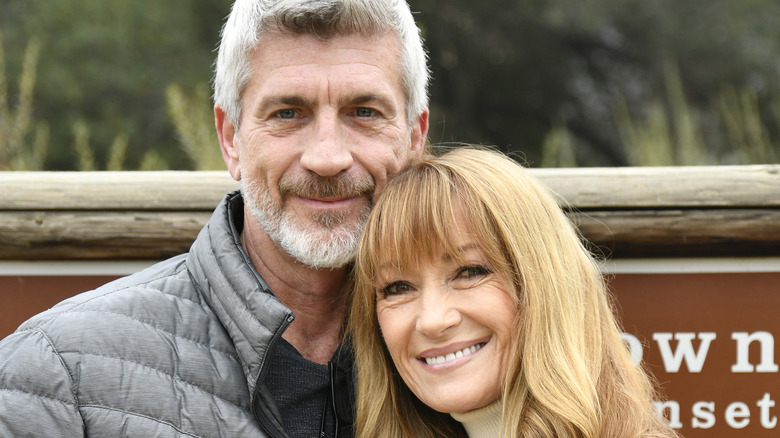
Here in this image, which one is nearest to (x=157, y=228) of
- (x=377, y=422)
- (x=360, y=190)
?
(x=360, y=190)

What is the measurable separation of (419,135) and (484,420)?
861 millimetres

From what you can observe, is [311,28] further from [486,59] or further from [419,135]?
[486,59]

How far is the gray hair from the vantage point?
7.60ft

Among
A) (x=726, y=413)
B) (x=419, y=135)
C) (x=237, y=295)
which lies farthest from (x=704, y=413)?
(x=237, y=295)

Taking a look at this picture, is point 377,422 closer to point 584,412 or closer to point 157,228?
point 584,412

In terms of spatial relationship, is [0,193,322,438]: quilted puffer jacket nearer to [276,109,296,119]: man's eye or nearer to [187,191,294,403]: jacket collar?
[187,191,294,403]: jacket collar

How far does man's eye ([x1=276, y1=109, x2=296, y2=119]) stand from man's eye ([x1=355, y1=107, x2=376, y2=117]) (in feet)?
0.54

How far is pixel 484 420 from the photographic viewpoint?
7.26ft

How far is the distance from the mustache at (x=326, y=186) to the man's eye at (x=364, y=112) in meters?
0.17

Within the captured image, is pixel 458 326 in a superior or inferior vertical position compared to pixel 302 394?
superior

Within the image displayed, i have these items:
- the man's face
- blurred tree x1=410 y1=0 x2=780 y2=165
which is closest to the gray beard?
the man's face

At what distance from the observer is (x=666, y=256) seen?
2.59 m

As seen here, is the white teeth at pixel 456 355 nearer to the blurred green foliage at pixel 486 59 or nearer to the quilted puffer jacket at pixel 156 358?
the quilted puffer jacket at pixel 156 358

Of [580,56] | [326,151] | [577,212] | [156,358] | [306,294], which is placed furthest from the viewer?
[580,56]
